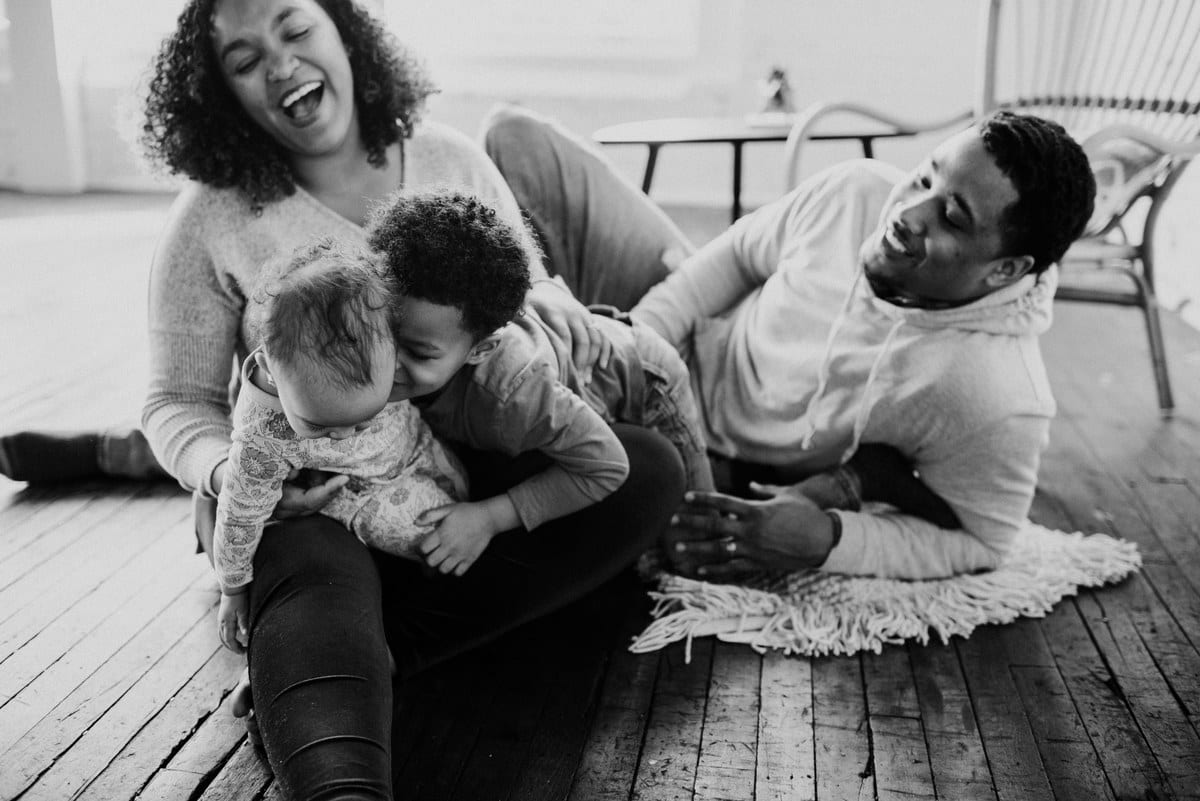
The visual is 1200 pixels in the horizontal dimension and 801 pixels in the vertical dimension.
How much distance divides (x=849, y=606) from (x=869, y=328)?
439mm

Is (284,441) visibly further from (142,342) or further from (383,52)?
(142,342)

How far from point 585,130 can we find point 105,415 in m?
3.06

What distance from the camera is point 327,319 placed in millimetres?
1079

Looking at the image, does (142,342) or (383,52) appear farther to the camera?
(142,342)

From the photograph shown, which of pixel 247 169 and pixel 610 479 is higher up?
pixel 247 169

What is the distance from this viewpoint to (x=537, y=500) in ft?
4.60

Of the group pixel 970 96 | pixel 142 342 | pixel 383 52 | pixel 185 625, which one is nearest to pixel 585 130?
pixel 970 96

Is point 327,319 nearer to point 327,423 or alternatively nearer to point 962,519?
point 327,423

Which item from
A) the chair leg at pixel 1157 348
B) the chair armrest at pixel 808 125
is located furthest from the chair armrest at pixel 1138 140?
the chair armrest at pixel 808 125

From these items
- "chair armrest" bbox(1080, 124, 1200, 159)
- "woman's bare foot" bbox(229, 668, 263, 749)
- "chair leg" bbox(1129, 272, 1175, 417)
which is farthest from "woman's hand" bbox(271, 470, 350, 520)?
"chair leg" bbox(1129, 272, 1175, 417)

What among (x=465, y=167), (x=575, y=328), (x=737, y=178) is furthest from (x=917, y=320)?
(x=737, y=178)

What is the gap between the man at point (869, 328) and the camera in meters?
1.54

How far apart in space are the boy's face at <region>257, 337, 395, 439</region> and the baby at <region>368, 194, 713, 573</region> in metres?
0.09

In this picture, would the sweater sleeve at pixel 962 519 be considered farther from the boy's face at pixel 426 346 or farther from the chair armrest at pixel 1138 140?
the chair armrest at pixel 1138 140
